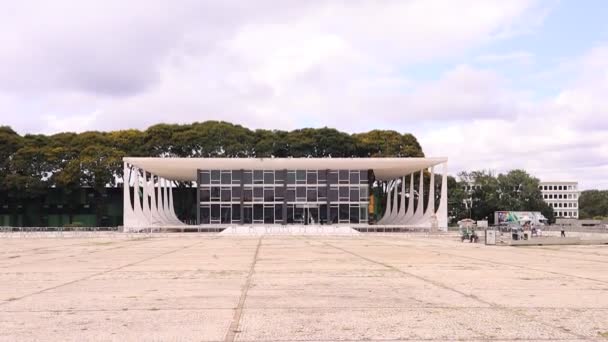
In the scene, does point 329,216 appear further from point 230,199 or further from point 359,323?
point 359,323

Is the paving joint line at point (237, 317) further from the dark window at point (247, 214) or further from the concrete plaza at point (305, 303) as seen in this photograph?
the dark window at point (247, 214)

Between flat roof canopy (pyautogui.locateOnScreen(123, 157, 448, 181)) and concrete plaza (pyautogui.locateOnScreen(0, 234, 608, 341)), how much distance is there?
41.2 m

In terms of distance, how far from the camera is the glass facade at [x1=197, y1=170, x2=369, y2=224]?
68.1 meters

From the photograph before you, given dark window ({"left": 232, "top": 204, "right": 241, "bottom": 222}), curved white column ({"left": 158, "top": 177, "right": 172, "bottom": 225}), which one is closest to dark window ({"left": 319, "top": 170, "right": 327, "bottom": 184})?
dark window ({"left": 232, "top": 204, "right": 241, "bottom": 222})

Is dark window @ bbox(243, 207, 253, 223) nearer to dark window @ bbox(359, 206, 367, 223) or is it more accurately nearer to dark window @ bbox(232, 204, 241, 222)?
dark window @ bbox(232, 204, 241, 222)

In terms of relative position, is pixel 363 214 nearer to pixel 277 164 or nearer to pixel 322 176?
pixel 322 176

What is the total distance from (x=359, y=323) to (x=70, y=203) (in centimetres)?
7634

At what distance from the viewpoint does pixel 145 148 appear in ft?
250

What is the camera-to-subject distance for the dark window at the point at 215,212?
68.0 m

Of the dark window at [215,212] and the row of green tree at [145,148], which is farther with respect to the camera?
the row of green tree at [145,148]

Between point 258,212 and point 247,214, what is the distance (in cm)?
131

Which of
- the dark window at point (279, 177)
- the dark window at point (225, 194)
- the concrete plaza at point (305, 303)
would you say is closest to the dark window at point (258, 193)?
the dark window at point (279, 177)

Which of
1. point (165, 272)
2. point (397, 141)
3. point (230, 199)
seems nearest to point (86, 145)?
point (230, 199)

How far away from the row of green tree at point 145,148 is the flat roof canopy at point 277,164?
7.79 metres
